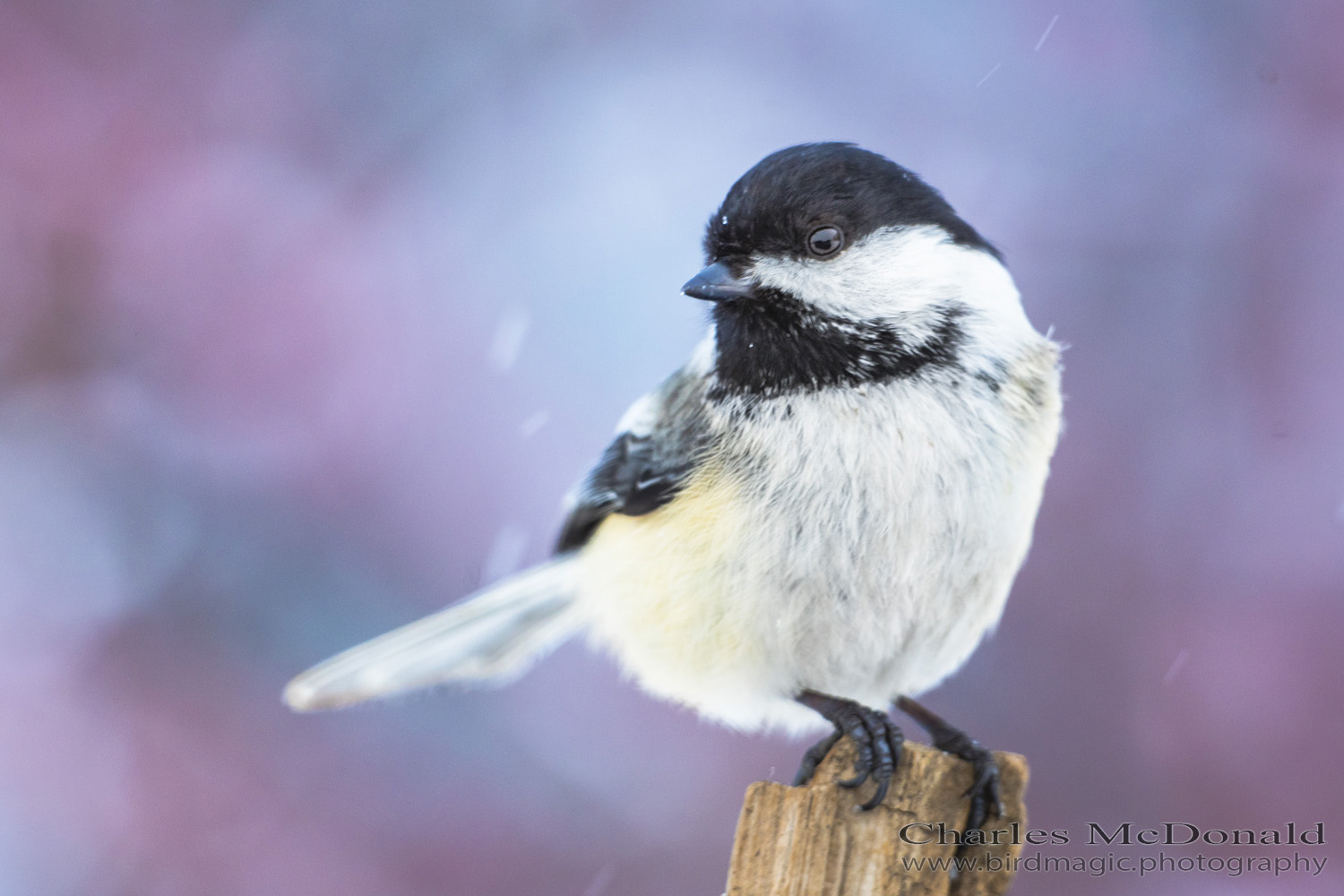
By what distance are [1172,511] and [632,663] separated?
2.93 feet

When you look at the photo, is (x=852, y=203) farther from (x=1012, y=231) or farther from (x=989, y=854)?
(x=1012, y=231)

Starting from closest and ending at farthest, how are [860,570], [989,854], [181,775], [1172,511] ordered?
[989,854], [860,570], [181,775], [1172,511]

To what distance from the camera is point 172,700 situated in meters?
1.55

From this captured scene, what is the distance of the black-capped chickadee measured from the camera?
3.53 feet

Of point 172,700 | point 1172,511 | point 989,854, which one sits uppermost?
point 1172,511

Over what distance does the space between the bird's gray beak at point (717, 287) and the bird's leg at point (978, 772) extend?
0.51m

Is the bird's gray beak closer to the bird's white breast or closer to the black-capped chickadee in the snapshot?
the black-capped chickadee

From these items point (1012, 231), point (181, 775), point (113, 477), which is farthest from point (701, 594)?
point (113, 477)

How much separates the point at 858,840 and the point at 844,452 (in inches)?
14.6

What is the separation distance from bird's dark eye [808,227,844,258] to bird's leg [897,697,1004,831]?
0.53 metres

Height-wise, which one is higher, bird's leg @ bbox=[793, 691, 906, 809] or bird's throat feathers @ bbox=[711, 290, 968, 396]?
bird's throat feathers @ bbox=[711, 290, 968, 396]

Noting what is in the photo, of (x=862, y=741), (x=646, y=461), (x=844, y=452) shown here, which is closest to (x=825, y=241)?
(x=844, y=452)

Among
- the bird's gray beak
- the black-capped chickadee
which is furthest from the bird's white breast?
the bird's gray beak

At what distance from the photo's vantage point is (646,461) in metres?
1.32
